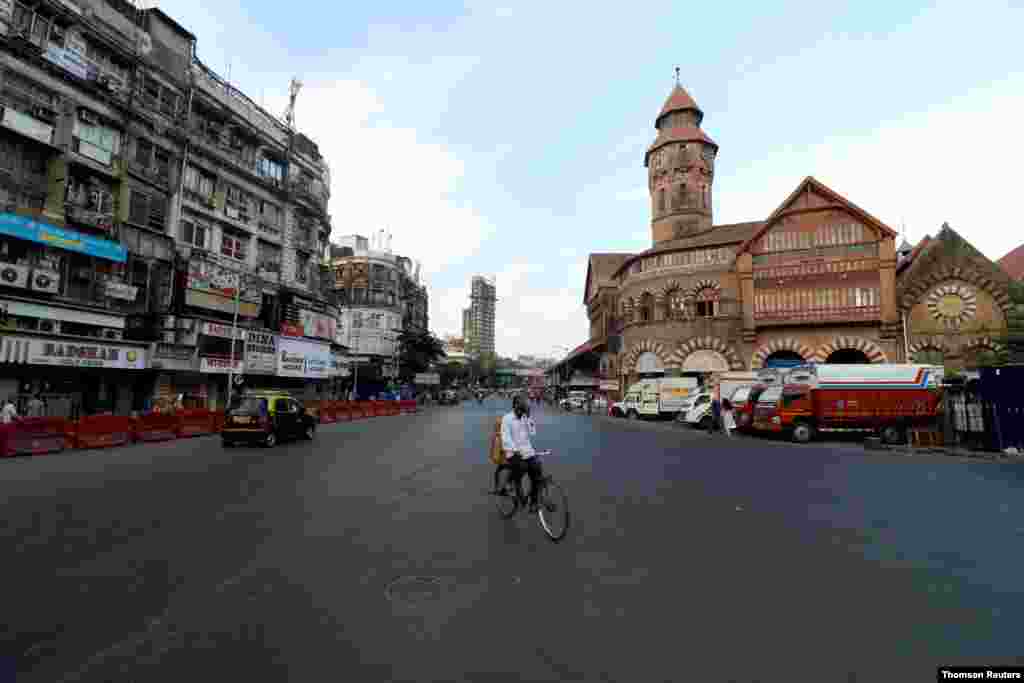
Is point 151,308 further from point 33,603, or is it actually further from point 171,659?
point 171,659

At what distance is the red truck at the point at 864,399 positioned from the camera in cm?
1923

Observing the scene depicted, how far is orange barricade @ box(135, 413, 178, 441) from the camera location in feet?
57.7

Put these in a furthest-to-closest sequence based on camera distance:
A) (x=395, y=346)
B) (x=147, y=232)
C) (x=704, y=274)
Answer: (x=395, y=346) < (x=704, y=274) < (x=147, y=232)

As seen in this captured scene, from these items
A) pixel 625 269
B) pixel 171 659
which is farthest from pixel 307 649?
pixel 625 269

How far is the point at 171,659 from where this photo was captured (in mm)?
3350

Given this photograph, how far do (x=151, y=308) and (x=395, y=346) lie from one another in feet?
118

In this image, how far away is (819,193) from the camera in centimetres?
3778

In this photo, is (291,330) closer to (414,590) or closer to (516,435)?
(516,435)

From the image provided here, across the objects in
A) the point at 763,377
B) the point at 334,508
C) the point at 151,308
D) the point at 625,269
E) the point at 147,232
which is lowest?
the point at 334,508

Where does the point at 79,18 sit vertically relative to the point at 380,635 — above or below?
above

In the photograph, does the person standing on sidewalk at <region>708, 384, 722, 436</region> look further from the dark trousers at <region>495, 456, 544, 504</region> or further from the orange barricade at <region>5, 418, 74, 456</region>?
the orange barricade at <region>5, 418, 74, 456</region>

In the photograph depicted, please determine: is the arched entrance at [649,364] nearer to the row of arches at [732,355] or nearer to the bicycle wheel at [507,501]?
the row of arches at [732,355]

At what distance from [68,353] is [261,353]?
12.2 m

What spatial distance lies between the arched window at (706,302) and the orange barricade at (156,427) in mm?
37107
